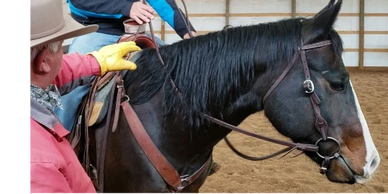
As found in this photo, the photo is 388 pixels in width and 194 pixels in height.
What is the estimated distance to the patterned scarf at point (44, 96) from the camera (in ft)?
3.93

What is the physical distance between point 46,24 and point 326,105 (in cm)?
123

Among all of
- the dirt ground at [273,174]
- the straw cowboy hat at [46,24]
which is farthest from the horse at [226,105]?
the dirt ground at [273,174]

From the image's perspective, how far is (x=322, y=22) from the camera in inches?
78.3

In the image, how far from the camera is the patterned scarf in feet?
3.93

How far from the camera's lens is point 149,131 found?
220cm

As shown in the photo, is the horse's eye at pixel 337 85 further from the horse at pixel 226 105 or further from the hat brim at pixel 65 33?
the hat brim at pixel 65 33

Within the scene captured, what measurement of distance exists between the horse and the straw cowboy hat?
92cm

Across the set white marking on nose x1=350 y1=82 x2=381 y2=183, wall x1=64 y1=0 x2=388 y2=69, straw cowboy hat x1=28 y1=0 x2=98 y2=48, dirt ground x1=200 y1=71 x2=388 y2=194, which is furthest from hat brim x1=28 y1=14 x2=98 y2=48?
wall x1=64 y1=0 x2=388 y2=69

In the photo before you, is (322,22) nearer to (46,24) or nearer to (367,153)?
(367,153)

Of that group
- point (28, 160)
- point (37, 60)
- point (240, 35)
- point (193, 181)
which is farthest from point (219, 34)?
point (28, 160)

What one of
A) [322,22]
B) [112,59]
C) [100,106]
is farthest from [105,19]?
[322,22]

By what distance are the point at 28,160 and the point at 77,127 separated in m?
1.30

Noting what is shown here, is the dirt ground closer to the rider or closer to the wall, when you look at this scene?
the rider
